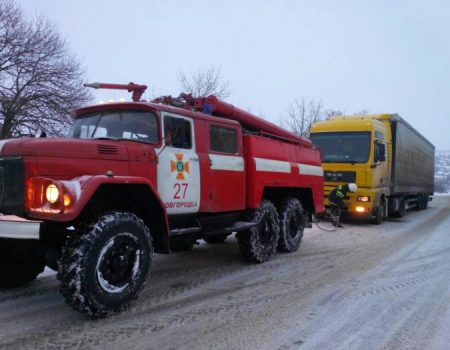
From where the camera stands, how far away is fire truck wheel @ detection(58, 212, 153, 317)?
4152 mm

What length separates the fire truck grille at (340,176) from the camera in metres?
13.2

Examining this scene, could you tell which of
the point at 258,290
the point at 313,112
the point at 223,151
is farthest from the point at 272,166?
the point at 313,112

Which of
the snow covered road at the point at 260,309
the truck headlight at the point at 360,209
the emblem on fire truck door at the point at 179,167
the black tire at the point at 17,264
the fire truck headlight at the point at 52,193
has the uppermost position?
the emblem on fire truck door at the point at 179,167

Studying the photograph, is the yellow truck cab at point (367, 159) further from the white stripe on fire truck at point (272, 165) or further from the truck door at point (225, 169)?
the truck door at point (225, 169)

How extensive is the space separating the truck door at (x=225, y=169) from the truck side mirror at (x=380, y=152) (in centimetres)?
746

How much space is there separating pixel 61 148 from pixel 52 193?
0.51 m

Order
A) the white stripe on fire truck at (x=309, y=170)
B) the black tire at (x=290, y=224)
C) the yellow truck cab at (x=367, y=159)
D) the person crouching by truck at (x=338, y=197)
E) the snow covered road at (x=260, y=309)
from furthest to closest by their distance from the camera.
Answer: the yellow truck cab at (x=367, y=159), the person crouching by truck at (x=338, y=197), the white stripe on fire truck at (x=309, y=170), the black tire at (x=290, y=224), the snow covered road at (x=260, y=309)

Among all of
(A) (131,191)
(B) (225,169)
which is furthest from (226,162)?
(A) (131,191)

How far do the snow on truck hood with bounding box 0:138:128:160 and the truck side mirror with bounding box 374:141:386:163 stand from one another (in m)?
10.1

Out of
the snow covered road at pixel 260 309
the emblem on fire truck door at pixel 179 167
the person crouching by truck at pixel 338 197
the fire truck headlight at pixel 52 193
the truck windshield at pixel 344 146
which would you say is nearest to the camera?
the snow covered road at pixel 260 309

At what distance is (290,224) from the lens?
8758 mm

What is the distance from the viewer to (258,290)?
5.74m

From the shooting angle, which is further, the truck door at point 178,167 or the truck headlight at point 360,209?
the truck headlight at point 360,209

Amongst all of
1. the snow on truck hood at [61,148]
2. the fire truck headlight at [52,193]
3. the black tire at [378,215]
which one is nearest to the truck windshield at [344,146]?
the black tire at [378,215]
